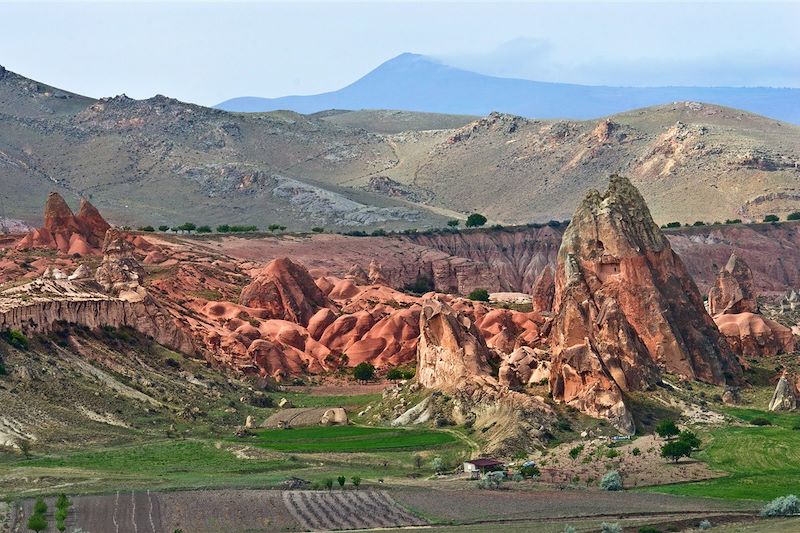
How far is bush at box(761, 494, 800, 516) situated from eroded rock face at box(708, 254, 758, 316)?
54.7 m

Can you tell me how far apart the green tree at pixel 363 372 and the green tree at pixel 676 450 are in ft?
136

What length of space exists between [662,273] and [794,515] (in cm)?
4092

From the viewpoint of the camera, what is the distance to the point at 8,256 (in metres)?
158

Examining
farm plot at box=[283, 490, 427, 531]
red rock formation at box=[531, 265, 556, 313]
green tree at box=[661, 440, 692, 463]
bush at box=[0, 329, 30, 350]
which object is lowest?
farm plot at box=[283, 490, 427, 531]

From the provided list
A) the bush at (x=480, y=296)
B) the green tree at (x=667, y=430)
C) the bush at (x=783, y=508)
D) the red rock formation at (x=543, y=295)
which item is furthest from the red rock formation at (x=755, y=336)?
the bush at (x=783, y=508)

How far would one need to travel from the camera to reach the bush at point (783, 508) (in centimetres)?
7931

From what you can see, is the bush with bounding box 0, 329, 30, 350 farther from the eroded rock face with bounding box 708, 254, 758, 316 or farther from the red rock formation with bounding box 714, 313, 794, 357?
the eroded rock face with bounding box 708, 254, 758, 316

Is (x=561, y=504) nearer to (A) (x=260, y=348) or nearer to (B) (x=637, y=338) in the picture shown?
(B) (x=637, y=338)

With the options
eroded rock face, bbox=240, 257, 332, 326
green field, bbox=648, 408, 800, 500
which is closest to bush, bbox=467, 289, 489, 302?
eroded rock face, bbox=240, 257, 332, 326

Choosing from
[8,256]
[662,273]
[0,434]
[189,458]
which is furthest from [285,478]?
[8,256]

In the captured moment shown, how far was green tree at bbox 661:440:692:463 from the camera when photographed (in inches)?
3728

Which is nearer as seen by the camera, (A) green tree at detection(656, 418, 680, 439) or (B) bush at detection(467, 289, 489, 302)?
(A) green tree at detection(656, 418, 680, 439)

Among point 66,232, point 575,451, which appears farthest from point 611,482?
point 66,232

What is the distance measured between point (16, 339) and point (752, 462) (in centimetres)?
4306
